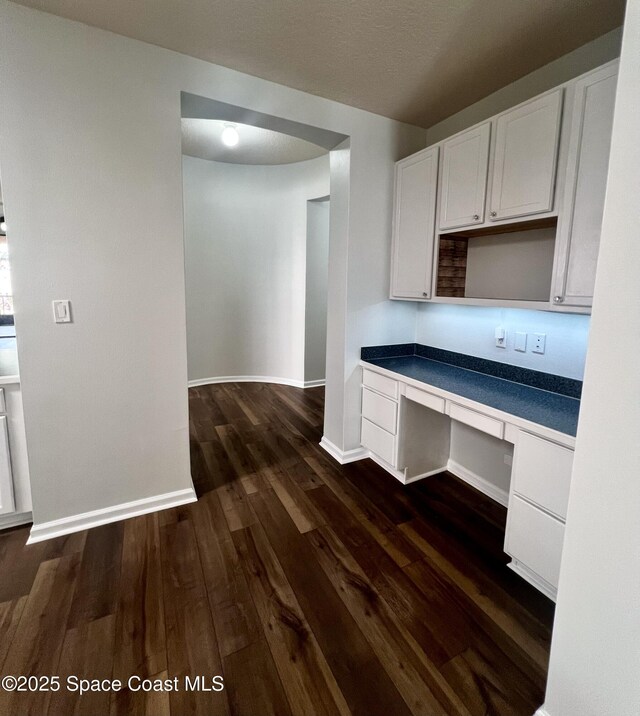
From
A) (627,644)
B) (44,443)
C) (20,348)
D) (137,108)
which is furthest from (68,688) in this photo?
(137,108)

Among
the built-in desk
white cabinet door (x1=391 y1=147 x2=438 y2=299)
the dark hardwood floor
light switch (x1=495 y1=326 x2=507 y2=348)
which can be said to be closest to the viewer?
the dark hardwood floor

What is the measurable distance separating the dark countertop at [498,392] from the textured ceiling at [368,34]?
1.81 meters

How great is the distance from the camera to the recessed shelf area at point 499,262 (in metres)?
2.11

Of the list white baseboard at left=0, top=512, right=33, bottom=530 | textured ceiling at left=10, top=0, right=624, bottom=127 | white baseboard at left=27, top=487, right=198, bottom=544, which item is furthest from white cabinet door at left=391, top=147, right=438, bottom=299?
white baseboard at left=0, top=512, right=33, bottom=530

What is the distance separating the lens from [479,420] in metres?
1.91

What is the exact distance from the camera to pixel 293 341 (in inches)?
195

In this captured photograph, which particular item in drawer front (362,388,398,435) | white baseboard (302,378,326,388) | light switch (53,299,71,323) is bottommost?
white baseboard (302,378,326,388)

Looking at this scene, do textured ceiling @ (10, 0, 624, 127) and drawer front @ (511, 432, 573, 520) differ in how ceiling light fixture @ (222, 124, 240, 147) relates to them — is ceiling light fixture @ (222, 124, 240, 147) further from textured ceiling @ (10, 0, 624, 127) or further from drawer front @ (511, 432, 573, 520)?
drawer front @ (511, 432, 573, 520)

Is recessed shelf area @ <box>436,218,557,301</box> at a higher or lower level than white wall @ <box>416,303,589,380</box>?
higher

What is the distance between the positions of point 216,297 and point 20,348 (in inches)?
119

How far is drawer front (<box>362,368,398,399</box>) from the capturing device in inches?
98.8

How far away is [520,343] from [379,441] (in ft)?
3.86

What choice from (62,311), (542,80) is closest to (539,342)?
(542,80)

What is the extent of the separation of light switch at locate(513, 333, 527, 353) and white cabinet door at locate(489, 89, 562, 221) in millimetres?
712
